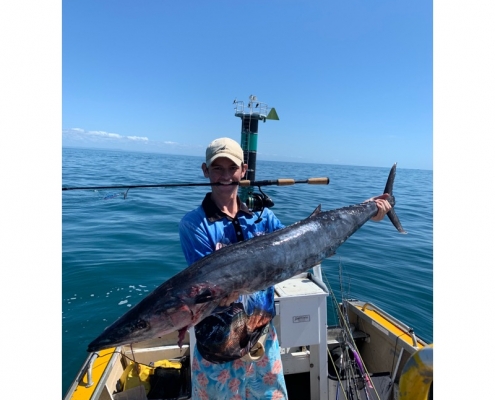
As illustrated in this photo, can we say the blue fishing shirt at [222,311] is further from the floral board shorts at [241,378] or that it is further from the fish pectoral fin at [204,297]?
the fish pectoral fin at [204,297]

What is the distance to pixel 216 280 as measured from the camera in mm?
2252

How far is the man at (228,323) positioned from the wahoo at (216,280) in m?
0.29

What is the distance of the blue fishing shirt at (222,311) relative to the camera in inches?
99.1

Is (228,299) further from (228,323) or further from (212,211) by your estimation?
(212,211)

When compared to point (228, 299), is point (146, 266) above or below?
below

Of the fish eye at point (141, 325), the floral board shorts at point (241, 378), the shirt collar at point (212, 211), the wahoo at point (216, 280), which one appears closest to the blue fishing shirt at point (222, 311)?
the shirt collar at point (212, 211)

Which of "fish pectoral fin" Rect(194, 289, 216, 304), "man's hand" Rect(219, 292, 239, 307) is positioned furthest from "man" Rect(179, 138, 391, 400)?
"fish pectoral fin" Rect(194, 289, 216, 304)

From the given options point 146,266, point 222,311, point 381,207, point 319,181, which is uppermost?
point 319,181

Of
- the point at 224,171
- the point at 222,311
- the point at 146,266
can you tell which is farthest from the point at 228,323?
the point at 146,266

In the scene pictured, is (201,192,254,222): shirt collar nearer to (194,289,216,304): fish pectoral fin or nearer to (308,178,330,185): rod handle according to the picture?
(194,289,216,304): fish pectoral fin

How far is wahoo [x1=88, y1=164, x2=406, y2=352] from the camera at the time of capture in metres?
2.10

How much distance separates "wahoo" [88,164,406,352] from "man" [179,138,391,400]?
29 centimetres

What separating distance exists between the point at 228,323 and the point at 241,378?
50cm
